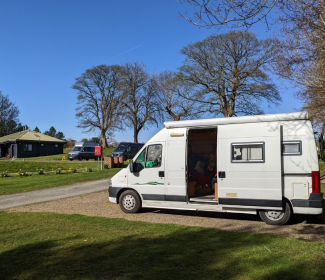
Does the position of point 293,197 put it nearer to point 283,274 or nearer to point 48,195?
point 283,274

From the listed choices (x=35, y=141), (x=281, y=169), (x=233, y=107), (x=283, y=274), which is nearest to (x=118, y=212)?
(x=281, y=169)

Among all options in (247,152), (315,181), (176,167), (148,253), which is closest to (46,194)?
(176,167)

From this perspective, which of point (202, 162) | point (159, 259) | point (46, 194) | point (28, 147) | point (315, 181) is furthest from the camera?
point (28, 147)

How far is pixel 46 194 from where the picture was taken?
1357 cm

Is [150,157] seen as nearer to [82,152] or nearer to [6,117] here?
[82,152]

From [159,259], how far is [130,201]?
4.05m

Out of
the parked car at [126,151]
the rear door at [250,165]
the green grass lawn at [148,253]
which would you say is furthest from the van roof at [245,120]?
the parked car at [126,151]

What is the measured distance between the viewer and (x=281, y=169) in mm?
7355

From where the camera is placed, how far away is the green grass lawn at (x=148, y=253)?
466 cm

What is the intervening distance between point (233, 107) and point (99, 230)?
26.2m

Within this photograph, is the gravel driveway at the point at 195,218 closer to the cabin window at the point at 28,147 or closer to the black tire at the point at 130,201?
the black tire at the point at 130,201

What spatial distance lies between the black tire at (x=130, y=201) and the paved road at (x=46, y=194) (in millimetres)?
4127

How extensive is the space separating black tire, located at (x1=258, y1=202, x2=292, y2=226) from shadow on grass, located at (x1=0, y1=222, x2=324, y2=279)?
48.5 inches

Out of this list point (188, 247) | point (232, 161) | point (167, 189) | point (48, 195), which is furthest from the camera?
point (48, 195)
